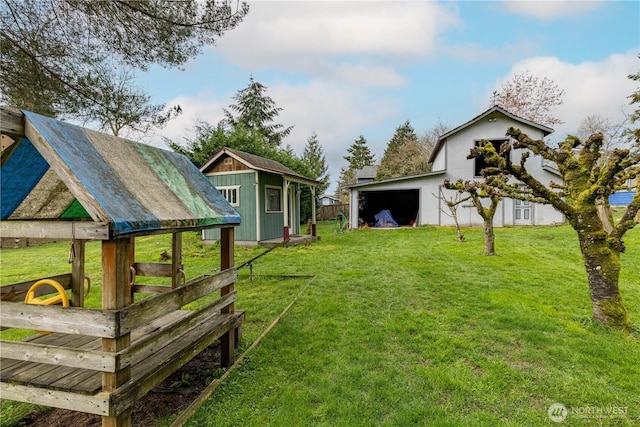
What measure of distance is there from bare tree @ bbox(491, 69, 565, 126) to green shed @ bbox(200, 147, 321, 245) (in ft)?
67.6

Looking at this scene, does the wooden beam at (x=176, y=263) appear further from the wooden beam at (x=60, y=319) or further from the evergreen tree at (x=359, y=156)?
the evergreen tree at (x=359, y=156)

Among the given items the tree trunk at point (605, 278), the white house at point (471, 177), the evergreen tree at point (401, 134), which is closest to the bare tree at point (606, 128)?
the white house at point (471, 177)

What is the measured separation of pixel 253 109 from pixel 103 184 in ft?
91.5

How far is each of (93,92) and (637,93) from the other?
75.5ft

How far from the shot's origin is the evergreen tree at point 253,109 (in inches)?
1097

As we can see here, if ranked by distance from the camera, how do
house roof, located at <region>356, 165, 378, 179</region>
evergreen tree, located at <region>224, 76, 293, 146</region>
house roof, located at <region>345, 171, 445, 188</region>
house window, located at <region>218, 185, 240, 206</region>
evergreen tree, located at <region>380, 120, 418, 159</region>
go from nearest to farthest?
house window, located at <region>218, 185, 240, 206</region> < house roof, located at <region>345, 171, 445, 188</region> < evergreen tree, located at <region>224, 76, 293, 146</region> < house roof, located at <region>356, 165, 378, 179</region> < evergreen tree, located at <region>380, 120, 418, 159</region>

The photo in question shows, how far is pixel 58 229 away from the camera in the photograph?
189 centimetres

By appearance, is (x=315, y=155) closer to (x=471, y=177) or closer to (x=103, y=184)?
(x=471, y=177)

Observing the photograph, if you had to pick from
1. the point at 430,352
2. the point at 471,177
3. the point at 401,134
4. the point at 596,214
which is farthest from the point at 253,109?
the point at 430,352

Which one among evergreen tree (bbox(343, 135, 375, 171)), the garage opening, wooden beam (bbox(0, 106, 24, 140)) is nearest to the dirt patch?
wooden beam (bbox(0, 106, 24, 140))

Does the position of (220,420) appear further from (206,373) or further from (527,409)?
(527,409)

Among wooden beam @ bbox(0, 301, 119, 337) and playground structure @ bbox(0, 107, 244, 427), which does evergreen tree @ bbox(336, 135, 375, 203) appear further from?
wooden beam @ bbox(0, 301, 119, 337)

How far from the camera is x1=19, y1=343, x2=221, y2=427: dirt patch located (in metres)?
Result: 2.55

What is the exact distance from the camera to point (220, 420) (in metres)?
2.47
